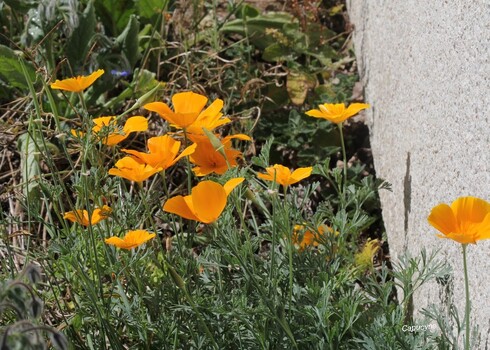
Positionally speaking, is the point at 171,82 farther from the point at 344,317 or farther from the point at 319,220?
the point at 344,317

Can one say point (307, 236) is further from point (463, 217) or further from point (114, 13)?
point (114, 13)

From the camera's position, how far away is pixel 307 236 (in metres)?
2.28

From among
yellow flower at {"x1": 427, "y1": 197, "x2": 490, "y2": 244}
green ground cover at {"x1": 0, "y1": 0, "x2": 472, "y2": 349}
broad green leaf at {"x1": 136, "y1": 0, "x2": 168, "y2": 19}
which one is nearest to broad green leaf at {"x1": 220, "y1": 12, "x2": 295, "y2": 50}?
green ground cover at {"x1": 0, "y1": 0, "x2": 472, "y2": 349}

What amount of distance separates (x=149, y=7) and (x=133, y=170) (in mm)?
2100

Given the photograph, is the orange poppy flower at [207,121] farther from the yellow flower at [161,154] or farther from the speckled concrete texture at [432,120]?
the speckled concrete texture at [432,120]

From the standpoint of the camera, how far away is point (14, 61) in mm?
3400

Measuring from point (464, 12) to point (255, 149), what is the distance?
1615 mm

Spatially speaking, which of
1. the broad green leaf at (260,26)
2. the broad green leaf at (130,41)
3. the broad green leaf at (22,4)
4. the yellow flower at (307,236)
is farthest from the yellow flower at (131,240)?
the broad green leaf at (260,26)

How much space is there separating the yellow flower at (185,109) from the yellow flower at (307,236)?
→ 0.36 m

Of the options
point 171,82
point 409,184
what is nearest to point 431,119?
point 409,184

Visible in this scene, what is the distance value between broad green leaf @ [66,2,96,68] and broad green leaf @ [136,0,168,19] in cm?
41

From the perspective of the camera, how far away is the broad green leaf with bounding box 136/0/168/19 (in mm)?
3852

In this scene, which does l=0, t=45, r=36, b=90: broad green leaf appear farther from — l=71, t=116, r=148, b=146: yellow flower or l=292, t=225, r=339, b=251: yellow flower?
l=292, t=225, r=339, b=251: yellow flower

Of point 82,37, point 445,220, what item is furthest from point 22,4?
point 445,220
